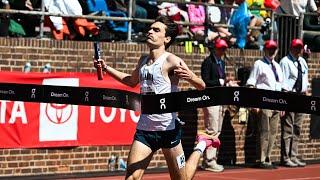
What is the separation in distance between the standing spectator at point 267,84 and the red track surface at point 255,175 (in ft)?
1.52

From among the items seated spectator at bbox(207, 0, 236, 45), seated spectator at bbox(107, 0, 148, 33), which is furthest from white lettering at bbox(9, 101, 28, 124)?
Answer: seated spectator at bbox(207, 0, 236, 45)

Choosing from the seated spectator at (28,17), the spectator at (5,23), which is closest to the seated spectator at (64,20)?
the seated spectator at (28,17)

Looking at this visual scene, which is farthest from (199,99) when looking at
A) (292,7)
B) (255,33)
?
(292,7)

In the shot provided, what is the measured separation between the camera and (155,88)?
34.1 feet

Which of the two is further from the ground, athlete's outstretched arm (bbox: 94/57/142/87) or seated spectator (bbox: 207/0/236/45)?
seated spectator (bbox: 207/0/236/45)

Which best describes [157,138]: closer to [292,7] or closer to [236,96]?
[236,96]

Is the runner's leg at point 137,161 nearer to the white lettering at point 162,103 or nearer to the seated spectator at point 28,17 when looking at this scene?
the white lettering at point 162,103

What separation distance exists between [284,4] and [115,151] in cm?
647

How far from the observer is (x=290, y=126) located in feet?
64.4

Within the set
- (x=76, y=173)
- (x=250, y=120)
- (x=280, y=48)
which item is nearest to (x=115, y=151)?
(x=76, y=173)

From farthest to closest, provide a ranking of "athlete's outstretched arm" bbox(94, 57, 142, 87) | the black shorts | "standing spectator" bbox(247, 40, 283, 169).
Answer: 1. "standing spectator" bbox(247, 40, 283, 169)
2. "athlete's outstretched arm" bbox(94, 57, 142, 87)
3. the black shorts

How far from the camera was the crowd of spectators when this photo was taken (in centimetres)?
1612

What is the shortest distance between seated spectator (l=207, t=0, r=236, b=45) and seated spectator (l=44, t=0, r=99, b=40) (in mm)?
3154

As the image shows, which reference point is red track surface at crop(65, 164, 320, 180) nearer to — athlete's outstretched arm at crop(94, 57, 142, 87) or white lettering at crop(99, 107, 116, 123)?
white lettering at crop(99, 107, 116, 123)
